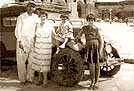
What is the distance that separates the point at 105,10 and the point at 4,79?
3289 centimetres

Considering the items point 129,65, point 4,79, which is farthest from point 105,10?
point 4,79

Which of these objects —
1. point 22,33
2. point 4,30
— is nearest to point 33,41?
point 22,33

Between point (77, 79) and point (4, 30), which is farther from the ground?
point (4, 30)

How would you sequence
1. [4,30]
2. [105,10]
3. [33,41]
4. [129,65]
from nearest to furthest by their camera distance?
[33,41] → [4,30] → [129,65] → [105,10]

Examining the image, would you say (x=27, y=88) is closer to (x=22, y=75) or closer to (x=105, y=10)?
(x=22, y=75)

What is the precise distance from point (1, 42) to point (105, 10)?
103 ft

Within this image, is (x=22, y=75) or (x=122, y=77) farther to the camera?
(x=122, y=77)

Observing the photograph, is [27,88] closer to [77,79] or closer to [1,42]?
[77,79]

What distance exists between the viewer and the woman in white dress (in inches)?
370

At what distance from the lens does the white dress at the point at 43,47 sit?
9406 millimetres

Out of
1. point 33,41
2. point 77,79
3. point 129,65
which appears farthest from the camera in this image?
point 129,65

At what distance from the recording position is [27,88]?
9.39 m

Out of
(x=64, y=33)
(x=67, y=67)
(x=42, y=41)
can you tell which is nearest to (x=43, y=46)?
(x=42, y=41)

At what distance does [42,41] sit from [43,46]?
→ 0.45ft
